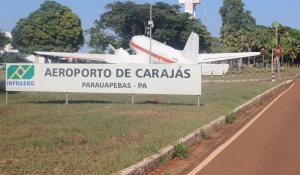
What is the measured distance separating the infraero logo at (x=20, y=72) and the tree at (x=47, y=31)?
35.0 meters

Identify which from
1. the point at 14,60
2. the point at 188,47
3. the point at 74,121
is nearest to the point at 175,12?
the point at 14,60

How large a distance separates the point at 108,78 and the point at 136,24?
157 ft

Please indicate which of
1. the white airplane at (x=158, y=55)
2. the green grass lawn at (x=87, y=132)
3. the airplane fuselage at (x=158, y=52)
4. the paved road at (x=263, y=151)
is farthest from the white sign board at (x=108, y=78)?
the airplane fuselage at (x=158, y=52)

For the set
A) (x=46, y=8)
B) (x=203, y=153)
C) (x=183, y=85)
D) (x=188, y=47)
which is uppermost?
(x=46, y=8)

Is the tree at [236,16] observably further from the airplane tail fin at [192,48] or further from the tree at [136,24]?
the airplane tail fin at [192,48]

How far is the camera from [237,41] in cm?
7612

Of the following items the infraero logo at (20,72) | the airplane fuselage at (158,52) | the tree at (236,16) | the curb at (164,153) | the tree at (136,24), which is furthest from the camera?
the tree at (236,16)

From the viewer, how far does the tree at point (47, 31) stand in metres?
51.7

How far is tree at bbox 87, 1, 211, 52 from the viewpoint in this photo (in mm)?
60906

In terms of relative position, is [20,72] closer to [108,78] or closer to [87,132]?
[108,78]

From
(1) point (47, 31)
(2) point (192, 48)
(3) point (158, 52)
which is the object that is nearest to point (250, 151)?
(2) point (192, 48)

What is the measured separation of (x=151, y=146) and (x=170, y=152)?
392 millimetres

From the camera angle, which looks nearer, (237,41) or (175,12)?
(175,12)

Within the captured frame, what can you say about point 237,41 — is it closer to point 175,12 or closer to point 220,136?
point 175,12
